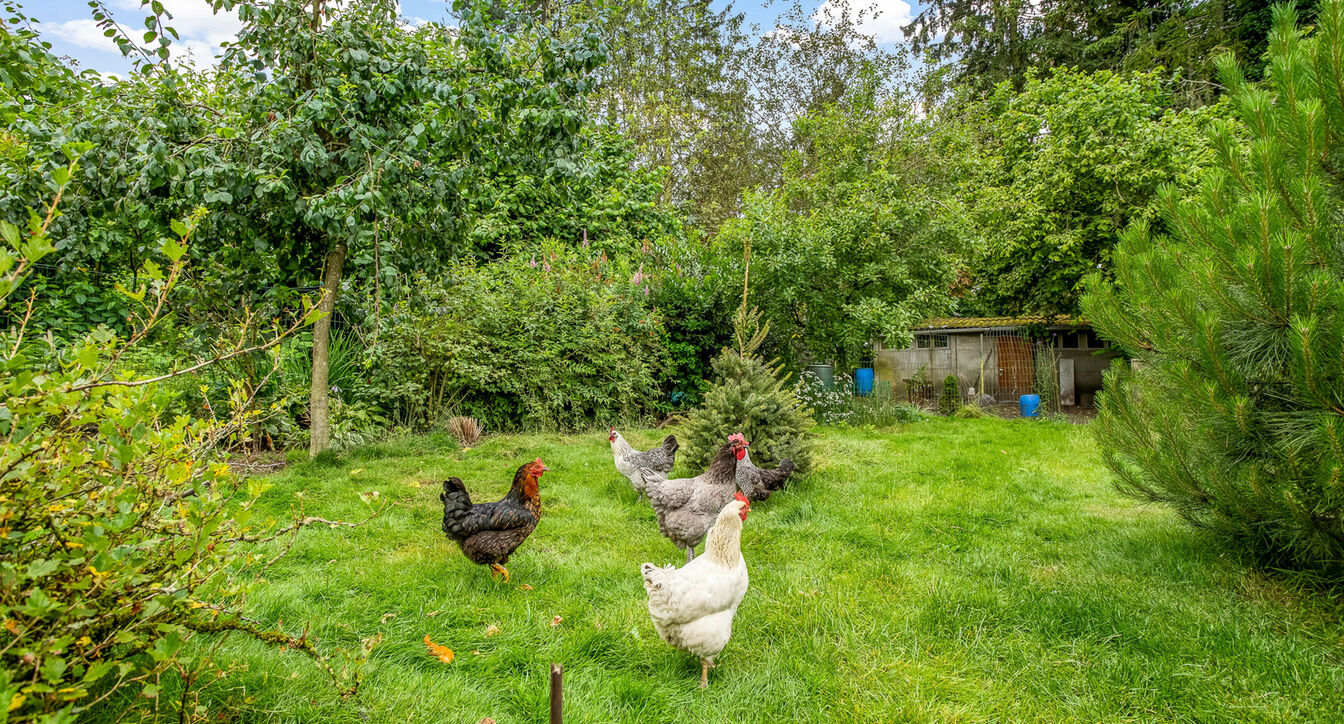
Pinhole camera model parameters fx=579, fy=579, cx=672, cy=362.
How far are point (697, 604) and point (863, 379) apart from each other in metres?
11.0

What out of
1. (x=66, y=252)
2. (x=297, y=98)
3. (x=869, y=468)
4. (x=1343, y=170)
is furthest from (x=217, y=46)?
(x=1343, y=170)

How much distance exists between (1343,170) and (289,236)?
7055 mm

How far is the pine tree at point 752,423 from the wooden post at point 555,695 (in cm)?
408

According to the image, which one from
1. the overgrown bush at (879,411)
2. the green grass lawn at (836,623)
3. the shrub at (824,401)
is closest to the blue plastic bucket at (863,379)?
the overgrown bush at (879,411)

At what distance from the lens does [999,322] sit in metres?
13.8

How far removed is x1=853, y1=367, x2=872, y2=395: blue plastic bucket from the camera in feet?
39.5

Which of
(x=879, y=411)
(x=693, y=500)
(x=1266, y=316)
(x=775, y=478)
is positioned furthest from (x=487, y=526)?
(x=879, y=411)

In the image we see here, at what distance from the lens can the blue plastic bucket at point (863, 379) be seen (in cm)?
1205

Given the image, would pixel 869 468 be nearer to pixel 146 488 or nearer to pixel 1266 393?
pixel 1266 393

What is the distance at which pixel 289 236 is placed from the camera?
17.4 feet

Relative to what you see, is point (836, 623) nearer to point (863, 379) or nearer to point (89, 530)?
point (89, 530)

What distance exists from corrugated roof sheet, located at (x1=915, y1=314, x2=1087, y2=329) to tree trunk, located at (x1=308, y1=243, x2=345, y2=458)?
10.1 m

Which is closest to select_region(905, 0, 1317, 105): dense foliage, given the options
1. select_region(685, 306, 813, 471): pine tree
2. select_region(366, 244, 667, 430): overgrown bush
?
select_region(366, 244, 667, 430): overgrown bush

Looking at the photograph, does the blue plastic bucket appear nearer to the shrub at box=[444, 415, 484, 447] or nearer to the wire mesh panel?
the wire mesh panel
